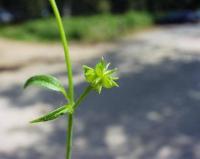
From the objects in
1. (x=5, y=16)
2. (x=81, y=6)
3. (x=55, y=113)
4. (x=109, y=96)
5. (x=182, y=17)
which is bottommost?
(x=55, y=113)

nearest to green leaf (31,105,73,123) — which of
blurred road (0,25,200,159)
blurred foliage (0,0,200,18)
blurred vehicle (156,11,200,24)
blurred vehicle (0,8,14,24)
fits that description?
blurred road (0,25,200,159)

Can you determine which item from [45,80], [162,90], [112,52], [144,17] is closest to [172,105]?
[162,90]

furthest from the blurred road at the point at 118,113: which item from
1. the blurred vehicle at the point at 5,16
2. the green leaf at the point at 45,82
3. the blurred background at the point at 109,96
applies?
the blurred vehicle at the point at 5,16

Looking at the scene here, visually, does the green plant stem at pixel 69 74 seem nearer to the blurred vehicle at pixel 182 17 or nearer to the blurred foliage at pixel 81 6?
the blurred foliage at pixel 81 6

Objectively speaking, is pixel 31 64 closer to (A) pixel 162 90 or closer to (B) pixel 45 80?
(A) pixel 162 90

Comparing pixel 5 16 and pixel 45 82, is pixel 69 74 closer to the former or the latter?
pixel 45 82

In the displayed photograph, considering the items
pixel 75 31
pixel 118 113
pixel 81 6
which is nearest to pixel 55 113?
pixel 118 113
